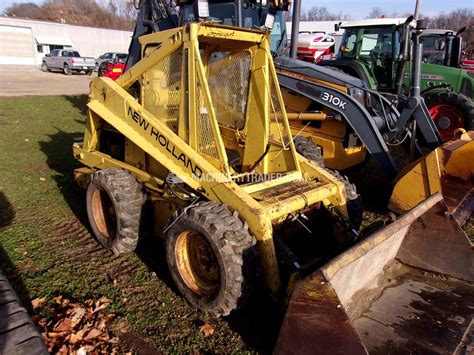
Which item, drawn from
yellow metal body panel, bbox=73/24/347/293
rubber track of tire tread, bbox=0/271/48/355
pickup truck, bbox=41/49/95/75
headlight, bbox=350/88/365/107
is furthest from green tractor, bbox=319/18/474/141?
pickup truck, bbox=41/49/95/75

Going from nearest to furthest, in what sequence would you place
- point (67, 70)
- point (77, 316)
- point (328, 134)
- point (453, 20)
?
point (77, 316) < point (328, 134) < point (67, 70) < point (453, 20)

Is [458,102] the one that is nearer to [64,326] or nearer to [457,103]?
[457,103]

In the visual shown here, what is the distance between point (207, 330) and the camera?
321 cm

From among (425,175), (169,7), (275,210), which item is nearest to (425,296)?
(275,210)

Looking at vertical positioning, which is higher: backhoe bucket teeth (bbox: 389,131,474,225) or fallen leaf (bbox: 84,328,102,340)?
backhoe bucket teeth (bbox: 389,131,474,225)

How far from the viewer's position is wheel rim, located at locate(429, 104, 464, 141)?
8422 mm

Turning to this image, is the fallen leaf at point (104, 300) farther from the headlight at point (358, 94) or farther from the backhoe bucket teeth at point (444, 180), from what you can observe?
the headlight at point (358, 94)

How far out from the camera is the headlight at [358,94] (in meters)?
6.05

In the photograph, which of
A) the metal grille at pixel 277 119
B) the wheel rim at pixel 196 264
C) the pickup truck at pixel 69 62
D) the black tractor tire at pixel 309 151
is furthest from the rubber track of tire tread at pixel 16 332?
the pickup truck at pixel 69 62

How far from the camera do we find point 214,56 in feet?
13.9

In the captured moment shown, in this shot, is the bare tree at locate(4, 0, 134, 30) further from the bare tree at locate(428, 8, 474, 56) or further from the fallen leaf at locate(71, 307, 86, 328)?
the fallen leaf at locate(71, 307, 86, 328)

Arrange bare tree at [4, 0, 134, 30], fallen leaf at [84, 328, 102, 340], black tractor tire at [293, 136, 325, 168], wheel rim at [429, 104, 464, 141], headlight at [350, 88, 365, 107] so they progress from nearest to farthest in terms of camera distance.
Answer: fallen leaf at [84, 328, 102, 340] → black tractor tire at [293, 136, 325, 168] → headlight at [350, 88, 365, 107] → wheel rim at [429, 104, 464, 141] → bare tree at [4, 0, 134, 30]

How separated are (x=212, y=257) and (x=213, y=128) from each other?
43.7 inches

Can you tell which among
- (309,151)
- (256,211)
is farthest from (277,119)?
(309,151)
